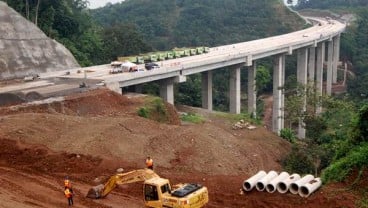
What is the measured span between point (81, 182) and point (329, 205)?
11.9 meters

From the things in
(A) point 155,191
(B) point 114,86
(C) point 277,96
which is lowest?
(C) point 277,96

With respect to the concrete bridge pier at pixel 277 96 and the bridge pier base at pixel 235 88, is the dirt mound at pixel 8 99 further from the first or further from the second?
the concrete bridge pier at pixel 277 96

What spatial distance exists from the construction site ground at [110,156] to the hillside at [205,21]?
93.2 meters

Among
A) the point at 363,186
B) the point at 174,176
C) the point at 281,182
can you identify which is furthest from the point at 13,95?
the point at 363,186

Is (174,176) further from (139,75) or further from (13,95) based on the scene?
(139,75)

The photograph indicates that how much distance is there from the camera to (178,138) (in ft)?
107

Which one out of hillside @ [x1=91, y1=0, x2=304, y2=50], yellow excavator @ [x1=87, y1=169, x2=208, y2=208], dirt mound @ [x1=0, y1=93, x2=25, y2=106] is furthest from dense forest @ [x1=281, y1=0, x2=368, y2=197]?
hillside @ [x1=91, y1=0, x2=304, y2=50]

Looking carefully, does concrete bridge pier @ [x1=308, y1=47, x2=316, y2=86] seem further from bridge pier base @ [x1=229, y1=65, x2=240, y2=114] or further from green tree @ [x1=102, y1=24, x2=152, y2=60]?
bridge pier base @ [x1=229, y1=65, x2=240, y2=114]

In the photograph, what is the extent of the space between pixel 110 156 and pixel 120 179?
6.99 metres

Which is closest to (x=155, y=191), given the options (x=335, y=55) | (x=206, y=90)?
(x=206, y=90)

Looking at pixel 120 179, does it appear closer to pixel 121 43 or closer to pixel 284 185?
pixel 284 185

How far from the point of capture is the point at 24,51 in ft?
176

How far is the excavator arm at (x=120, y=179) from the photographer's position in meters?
20.7

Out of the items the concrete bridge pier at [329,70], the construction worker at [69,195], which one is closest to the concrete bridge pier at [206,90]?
the construction worker at [69,195]
